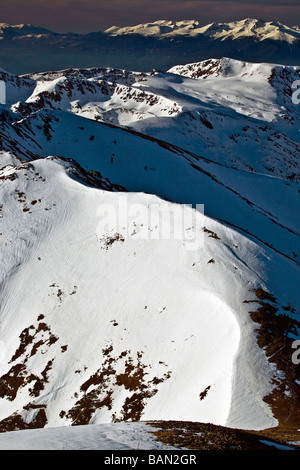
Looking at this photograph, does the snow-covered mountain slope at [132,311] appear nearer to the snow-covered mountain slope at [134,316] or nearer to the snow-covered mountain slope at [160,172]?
the snow-covered mountain slope at [134,316]

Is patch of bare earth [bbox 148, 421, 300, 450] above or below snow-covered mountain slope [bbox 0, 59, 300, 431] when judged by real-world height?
above

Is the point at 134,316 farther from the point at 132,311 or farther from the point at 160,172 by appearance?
the point at 160,172

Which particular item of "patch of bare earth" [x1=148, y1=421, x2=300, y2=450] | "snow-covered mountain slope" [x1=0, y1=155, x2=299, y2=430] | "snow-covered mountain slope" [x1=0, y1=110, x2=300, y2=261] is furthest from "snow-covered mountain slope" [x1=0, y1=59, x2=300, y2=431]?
"snow-covered mountain slope" [x1=0, y1=110, x2=300, y2=261]

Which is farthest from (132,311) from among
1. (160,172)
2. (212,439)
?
(160,172)

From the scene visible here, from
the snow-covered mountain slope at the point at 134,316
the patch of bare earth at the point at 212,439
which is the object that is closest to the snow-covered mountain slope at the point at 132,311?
the snow-covered mountain slope at the point at 134,316

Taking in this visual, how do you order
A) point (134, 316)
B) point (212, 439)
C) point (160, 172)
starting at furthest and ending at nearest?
point (160, 172)
point (134, 316)
point (212, 439)

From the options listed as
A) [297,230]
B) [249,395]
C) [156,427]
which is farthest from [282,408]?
[297,230]

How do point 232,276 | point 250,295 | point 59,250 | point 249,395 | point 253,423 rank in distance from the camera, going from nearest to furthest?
point 253,423
point 249,395
point 250,295
point 232,276
point 59,250

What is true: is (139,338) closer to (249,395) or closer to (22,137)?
(249,395)

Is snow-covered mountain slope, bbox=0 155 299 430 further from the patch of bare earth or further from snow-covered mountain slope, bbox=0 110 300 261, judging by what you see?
snow-covered mountain slope, bbox=0 110 300 261
